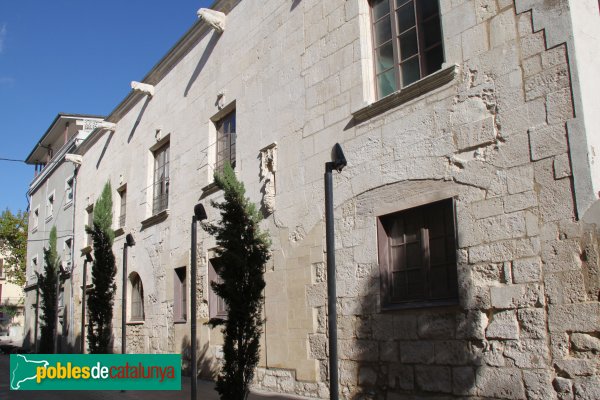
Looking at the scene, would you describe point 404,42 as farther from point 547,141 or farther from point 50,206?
point 50,206

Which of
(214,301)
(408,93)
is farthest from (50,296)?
(408,93)

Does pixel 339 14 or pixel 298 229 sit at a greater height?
pixel 339 14

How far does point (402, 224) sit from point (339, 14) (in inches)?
133

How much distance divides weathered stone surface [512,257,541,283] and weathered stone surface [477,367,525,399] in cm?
88

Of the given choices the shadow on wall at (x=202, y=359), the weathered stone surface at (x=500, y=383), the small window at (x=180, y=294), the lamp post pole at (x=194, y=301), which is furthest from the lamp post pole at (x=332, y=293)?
the small window at (x=180, y=294)

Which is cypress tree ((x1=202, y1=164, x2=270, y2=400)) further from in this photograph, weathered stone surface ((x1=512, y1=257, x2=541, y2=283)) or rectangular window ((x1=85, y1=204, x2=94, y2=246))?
rectangular window ((x1=85, y1=204, x2=94, y2=246))

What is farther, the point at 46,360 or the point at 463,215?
the point at 46,360

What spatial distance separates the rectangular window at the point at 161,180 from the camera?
48.8 ft

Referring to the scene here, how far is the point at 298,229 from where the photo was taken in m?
9.02

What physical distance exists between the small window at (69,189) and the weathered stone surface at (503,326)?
21086 millimetres

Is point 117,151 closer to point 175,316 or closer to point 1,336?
point 175,316

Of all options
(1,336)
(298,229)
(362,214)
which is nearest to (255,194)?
(298,229)

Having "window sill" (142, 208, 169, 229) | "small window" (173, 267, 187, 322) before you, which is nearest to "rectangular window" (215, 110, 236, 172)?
"window sill" (142, 208, 169, 229)

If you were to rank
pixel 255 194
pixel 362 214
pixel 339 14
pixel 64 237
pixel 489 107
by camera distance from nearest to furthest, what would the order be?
pixel 489 107 → pixel 362 214 → pixel 339 14 → pixel 255 194 → pixel 64 237
